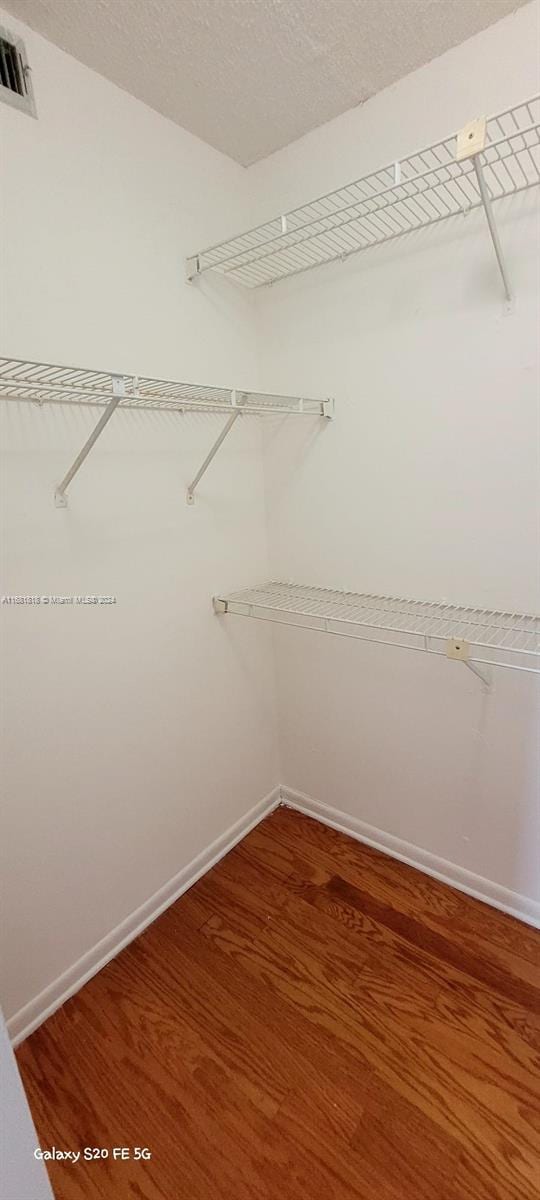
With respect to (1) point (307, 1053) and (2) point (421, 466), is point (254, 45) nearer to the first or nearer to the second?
(2) point (421, 466)

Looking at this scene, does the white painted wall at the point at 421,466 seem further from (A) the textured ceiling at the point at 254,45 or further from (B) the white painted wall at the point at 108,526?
(B) the white painted wall at the point at 108,526

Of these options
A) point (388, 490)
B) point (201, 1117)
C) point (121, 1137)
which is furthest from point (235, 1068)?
point (388, 490)

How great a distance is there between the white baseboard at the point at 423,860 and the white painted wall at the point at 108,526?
18.0 inches

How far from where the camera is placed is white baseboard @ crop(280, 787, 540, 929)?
1.54 meters

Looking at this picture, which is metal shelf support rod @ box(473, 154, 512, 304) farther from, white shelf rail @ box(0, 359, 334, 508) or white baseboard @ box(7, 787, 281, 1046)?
white baseboard @ box(7, 787, 281, 1046)

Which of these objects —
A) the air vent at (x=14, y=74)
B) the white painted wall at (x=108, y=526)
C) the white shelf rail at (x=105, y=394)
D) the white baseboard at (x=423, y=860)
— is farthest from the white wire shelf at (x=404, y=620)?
the air vent at (x=14, y=74)

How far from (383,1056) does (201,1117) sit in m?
0.43

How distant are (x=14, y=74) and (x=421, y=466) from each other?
4.20 ft

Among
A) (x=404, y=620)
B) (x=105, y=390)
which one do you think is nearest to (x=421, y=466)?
(x=404, y=620)

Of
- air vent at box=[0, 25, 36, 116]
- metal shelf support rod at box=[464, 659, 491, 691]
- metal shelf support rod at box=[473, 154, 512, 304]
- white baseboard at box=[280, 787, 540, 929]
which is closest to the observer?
metal shelf support rod at box=[473, 154, 512, 304]

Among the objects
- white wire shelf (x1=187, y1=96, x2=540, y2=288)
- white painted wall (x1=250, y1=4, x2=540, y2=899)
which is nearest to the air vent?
white wire shelf (x1=187, y1=96, x2=540, y2=288)

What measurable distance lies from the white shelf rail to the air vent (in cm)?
56

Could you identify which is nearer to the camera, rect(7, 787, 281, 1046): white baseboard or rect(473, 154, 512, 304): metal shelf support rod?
rect(473, 154, 512, 304): metal shelf support rod

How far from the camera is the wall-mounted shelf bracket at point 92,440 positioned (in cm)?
99
